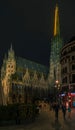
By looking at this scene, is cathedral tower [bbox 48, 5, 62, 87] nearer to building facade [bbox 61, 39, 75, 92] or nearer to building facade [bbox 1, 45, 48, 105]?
building facade [bbox 1, 45, 48, 105]

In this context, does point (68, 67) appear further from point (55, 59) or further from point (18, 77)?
point (55, 59)

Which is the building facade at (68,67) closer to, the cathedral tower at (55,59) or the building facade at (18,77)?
the building facade at (18,77)

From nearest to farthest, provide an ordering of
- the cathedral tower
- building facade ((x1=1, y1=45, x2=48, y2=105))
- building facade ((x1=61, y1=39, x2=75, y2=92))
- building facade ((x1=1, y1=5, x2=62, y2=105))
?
1. building facade ((x1=61, y1=39, x2=75, y2=92))
2. building facade ((x1=1, y1=5, x2=62, y2=105))
3. building facade ((x1=1, y1=45, x2=48, y2=105))
4. the cathedral tower

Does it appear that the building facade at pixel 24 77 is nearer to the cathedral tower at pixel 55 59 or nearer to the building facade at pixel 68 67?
the cathedral tower at pixel 55 59

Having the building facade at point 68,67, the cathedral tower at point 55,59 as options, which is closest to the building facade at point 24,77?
the cathedral tower at point 55,59

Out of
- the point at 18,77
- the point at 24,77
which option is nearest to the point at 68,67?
the point at 18,77

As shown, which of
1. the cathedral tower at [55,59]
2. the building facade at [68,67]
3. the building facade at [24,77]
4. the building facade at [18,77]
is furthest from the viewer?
the cathedral tower at [55,59]

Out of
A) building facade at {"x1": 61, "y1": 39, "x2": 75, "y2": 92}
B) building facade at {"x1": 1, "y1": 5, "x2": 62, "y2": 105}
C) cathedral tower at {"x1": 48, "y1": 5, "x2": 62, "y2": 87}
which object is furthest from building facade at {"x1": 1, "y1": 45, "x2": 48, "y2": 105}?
building facade at {"x1": 61, "y1": 39, "x2": 75, "y2": 92}

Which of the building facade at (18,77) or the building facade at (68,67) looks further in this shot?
the building facade at (18,77)

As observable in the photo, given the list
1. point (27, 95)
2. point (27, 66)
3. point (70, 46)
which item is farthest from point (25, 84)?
point (70, 46)

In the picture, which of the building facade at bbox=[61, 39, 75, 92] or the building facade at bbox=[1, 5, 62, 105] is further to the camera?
the building facade at bbox=[1, 5, 62, 105]

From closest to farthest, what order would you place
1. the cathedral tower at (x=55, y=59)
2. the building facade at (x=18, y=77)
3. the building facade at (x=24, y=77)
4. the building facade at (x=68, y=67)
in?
the building facade at (x=68, y=67)
the building facade at (x=24, y=77)
the building facade at (x=18, y=77)
the cathedral tower at (x=55, y=59)

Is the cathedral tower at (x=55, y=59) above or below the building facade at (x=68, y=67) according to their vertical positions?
above

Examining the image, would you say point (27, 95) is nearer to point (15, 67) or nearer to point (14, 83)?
point (14, 83)
